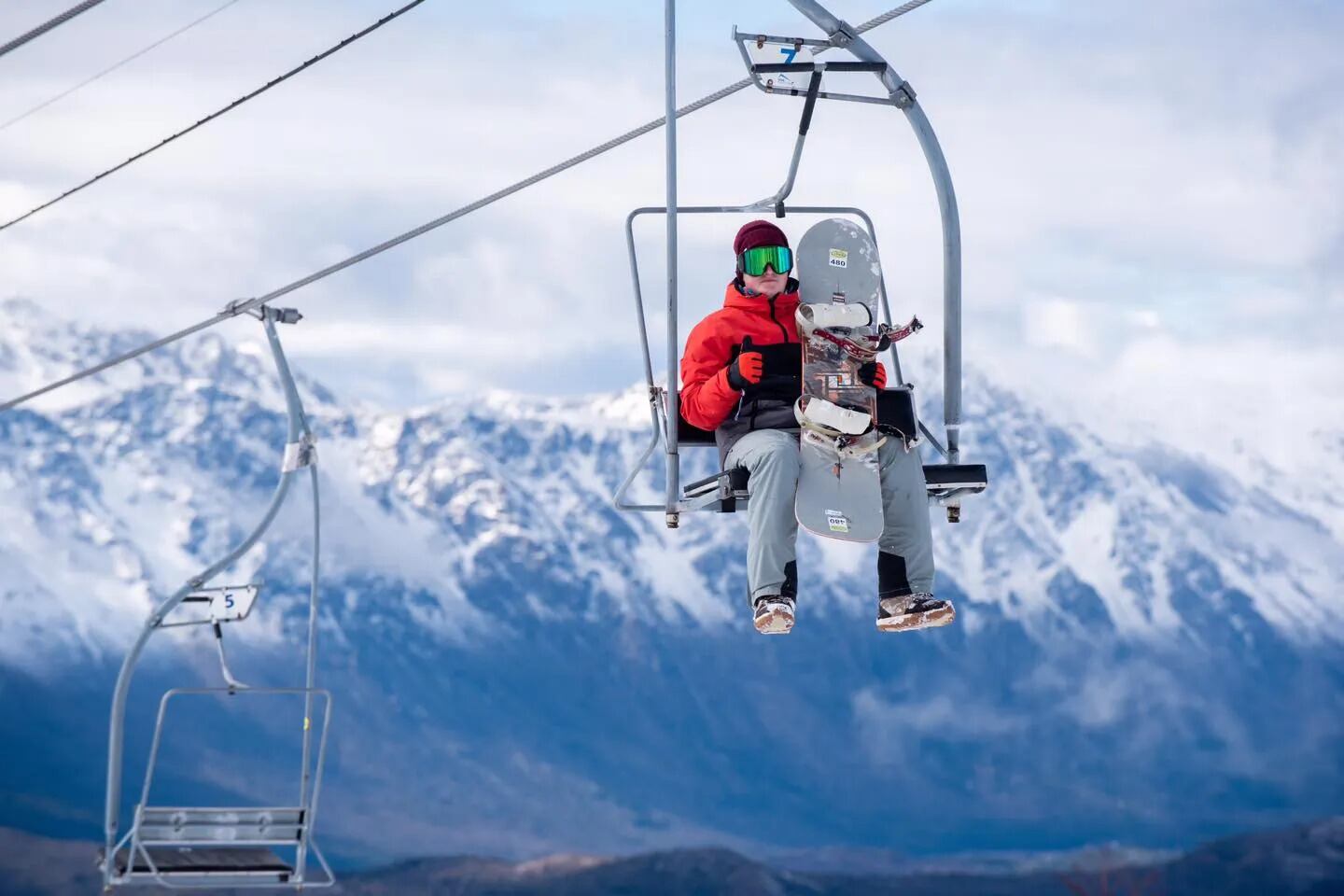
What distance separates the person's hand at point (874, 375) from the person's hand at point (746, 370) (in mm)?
477

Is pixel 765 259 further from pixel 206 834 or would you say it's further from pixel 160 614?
pixel 206 834

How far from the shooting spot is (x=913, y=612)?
798 cm

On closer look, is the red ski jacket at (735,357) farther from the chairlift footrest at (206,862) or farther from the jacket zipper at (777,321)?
the chairlift footrest at (206,862)

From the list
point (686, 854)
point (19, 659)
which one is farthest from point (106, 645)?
point (686, 854)

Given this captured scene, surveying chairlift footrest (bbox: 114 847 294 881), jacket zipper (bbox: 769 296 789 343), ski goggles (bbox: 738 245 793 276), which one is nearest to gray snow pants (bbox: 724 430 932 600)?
jacket zipper (bbox: 769 296 789 343)

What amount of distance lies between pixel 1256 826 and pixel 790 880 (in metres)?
33.9

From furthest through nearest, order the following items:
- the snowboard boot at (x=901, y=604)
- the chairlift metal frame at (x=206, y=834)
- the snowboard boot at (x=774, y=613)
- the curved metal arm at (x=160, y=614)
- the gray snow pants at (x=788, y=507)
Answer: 1. the curved metal arm at (x=160, y=614)
2. the chairlift metal frame at (x=206, y=834)
3. the snowboard boot at (x=901, y=604)
4. the gray snow pants at (x=788, y=507)
5. the snowboard boot at (x=774, y=613)

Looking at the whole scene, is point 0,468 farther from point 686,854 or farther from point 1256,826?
point 1256,826

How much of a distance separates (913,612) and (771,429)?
1.01 meters

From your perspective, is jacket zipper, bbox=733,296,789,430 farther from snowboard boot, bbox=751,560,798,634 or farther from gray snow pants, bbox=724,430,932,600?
snowboard boot, bbox=751,560,798,634

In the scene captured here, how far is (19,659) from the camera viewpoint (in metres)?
142

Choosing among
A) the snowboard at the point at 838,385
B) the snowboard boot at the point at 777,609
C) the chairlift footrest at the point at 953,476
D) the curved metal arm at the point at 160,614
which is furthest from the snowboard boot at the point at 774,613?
the curved metal arm at the point at 160,614

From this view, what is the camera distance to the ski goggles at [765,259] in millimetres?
8305

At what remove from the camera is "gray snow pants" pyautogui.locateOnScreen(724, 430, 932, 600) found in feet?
25.6
